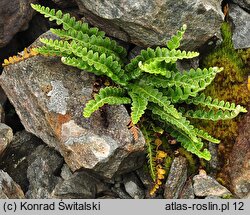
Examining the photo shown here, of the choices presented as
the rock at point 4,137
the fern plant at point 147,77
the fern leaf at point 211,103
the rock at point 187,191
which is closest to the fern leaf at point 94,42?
the fern plant at point 147,77

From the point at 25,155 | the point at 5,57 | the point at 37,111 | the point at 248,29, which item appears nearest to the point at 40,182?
the point at 25,155

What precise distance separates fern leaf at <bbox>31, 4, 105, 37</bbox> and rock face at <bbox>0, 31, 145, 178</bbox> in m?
0.59

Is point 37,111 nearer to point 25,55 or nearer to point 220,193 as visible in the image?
point 25,55

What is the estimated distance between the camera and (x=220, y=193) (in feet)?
22.4

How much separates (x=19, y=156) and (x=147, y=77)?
93.9 inches

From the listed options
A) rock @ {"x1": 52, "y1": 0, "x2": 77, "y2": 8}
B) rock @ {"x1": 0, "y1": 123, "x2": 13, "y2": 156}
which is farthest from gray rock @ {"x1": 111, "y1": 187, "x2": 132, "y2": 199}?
rock @ {"x1": 52, "y1": 0, "x2": 77, "y2": 8}

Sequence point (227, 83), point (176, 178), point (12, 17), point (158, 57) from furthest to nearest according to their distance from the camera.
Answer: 1. point (227, 83)
2. point (12, 17)
3. point (176, 178)
4. point (158, 57)

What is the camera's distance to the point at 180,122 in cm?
675

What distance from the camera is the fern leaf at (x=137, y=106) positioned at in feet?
21.5

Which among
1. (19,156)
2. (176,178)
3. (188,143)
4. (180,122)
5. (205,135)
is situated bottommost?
(176,178)

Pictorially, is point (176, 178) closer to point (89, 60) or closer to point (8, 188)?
point (89, 60)

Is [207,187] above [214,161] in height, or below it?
below

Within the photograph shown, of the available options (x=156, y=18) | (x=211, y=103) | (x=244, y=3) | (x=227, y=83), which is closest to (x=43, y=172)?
(x=211, y=103)

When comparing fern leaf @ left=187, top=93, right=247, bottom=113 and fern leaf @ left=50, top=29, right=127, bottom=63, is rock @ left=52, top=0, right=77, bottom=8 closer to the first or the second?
fern leaf @ left=50, top=29, right=127, bottom=63
